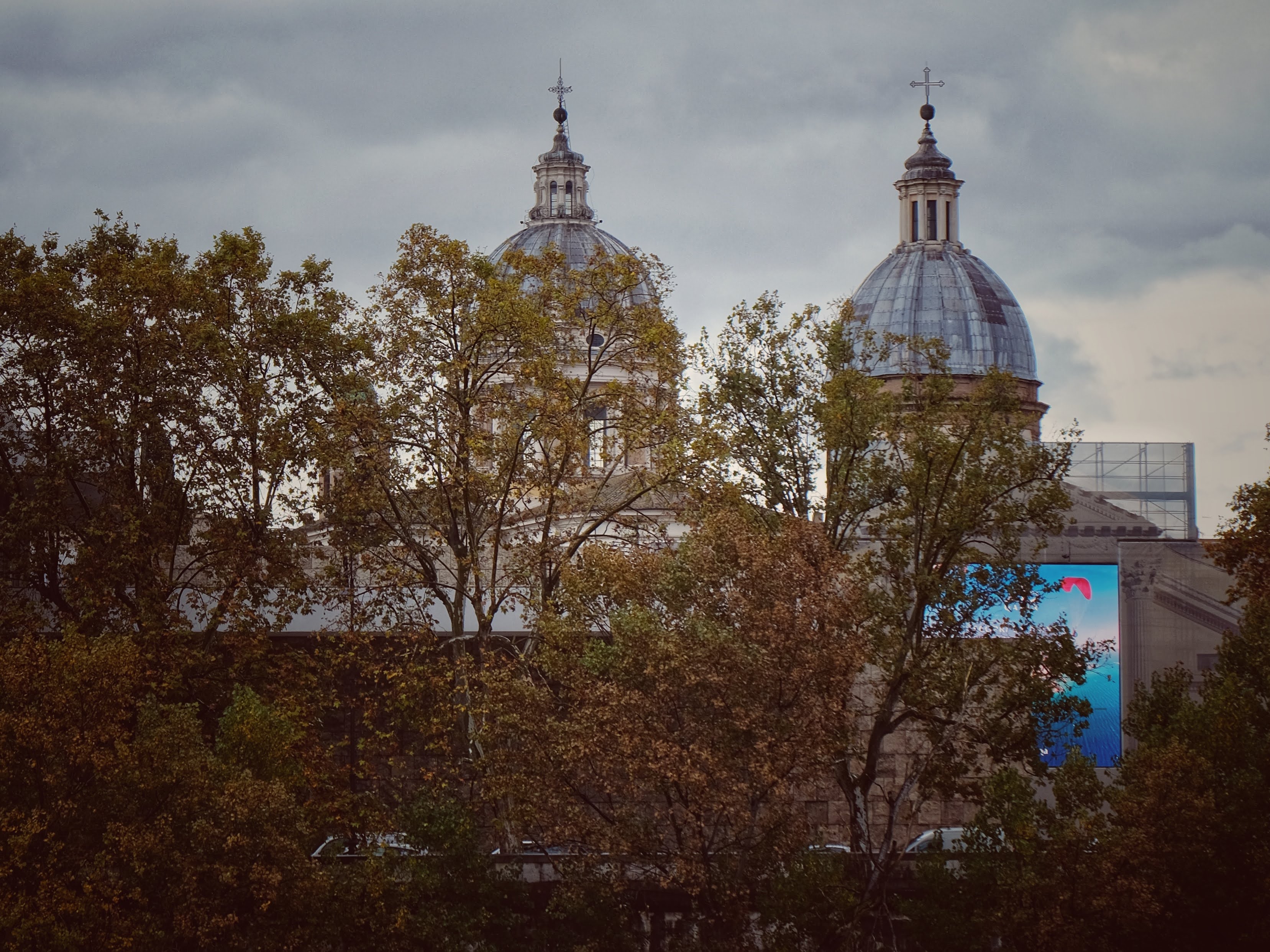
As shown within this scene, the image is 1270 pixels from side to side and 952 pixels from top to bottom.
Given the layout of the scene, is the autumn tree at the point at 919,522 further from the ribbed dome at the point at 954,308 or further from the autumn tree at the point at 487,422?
the ribbed dome at the point at 954,308

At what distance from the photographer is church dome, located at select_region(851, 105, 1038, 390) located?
261 feet

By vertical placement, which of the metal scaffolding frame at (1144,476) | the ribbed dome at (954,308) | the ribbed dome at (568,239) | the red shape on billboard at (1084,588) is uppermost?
the ribbed dome at (568,239)

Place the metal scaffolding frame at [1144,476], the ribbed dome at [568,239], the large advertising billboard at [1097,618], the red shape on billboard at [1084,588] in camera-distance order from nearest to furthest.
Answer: the large advertising billboard at [1097,618], the red shape on billboard at [1084,588], the metal scaffolding frame at [1144,476], the ribbed dome at [568,239]

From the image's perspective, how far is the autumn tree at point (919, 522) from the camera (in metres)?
34.0

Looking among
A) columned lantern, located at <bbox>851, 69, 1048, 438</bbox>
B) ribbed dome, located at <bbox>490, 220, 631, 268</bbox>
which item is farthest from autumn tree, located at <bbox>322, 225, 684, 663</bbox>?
ribbed dome, located at <bbox>490, 220, 631, 268</bbox>

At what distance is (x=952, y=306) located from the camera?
264 feet

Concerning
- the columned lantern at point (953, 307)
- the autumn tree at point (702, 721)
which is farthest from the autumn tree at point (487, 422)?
the columned lantern at point (953, 307)

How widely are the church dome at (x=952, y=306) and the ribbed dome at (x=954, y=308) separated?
0.9 inches

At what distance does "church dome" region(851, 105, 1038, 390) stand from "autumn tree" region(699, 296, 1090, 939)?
37877mm

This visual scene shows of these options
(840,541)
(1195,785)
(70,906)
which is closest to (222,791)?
(70,906)

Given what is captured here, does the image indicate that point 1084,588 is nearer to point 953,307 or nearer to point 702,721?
point 702,721

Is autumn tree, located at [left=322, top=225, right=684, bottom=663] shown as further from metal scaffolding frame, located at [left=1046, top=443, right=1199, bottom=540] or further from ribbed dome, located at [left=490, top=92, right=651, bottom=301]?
ribbed dome, located at [left=490, top=92, right=651, bottom=301]

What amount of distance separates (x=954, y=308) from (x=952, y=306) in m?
0.14

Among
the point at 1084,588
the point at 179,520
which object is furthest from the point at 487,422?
the point at 1084,588
